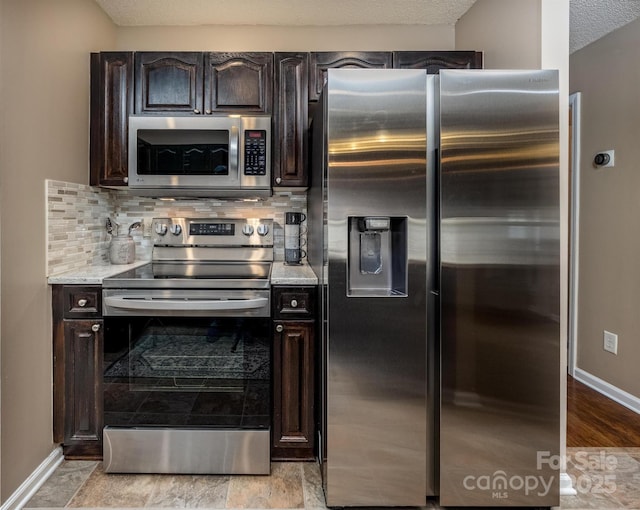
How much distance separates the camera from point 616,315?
2666mm

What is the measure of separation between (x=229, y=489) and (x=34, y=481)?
33.1 inches

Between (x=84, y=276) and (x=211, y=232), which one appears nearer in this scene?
(x=84, y=276)

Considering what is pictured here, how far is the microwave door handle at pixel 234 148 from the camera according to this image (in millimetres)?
2131

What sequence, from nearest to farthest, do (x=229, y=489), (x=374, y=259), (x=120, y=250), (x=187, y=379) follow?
(x=374, y=259) → (x=229, y=489) → (x=187, y=379) → (x=120, y=250)

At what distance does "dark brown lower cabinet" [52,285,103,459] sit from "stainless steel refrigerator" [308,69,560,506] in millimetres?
1116

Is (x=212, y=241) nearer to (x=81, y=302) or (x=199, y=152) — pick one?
(x=199, y=152)

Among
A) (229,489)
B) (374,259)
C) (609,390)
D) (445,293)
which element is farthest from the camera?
(609,390)

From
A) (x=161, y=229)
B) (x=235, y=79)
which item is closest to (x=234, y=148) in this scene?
(x=235, y=79)

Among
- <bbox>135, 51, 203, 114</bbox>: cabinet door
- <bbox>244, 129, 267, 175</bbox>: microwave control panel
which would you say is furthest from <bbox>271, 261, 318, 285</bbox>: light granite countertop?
<bbox>135, 51, 203, 114</bbox>: cabinet door

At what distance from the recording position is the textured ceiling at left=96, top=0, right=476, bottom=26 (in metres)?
2.28

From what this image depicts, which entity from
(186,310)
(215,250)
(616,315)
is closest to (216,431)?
(186,310)

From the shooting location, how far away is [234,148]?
2131 mm

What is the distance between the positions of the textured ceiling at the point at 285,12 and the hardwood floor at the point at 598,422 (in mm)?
2565

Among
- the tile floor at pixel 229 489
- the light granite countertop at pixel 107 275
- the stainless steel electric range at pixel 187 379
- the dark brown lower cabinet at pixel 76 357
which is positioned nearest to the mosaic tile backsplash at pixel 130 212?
the light granite countertop at pixel 107 275
